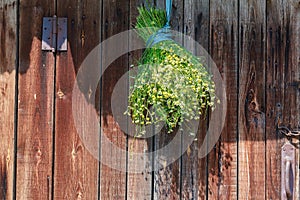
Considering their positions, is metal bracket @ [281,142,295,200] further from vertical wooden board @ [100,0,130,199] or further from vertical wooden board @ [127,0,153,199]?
vertical wooden board @ [100,0,130,199]

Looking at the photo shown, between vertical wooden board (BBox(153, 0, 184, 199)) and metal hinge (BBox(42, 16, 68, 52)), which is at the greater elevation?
metal hinge (BBox(42, 16, 68, 52))

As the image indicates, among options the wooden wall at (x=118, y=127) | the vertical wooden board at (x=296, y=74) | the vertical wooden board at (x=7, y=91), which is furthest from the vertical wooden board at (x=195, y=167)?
the vertical wooden board at (x=7, y=91)

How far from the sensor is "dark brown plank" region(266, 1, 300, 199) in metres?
2.24

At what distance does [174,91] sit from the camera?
203 cm

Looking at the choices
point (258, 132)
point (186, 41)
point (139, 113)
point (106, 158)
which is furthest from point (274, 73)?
point (106, 158)

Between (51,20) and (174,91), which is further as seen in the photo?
(51,20)

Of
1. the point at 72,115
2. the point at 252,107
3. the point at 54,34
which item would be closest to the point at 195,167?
the point at 252,107

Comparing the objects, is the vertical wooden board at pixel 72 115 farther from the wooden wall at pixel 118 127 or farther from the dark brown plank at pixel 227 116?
the dark brown plank at pixel 227 116

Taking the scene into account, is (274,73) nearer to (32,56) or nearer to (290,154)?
(290,154)

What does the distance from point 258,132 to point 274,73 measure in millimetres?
295

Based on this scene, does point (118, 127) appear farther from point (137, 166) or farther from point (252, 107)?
point (252, 107)

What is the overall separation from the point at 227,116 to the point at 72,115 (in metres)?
0.75

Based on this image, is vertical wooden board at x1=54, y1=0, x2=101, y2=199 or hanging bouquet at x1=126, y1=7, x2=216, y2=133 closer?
hanging bouquet at x1=126, y1=7, x2=216, y2=133

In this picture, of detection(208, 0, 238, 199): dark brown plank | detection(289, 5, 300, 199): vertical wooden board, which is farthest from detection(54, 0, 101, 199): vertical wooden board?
detection(289, 5, 300, 199): vertical wooden board
